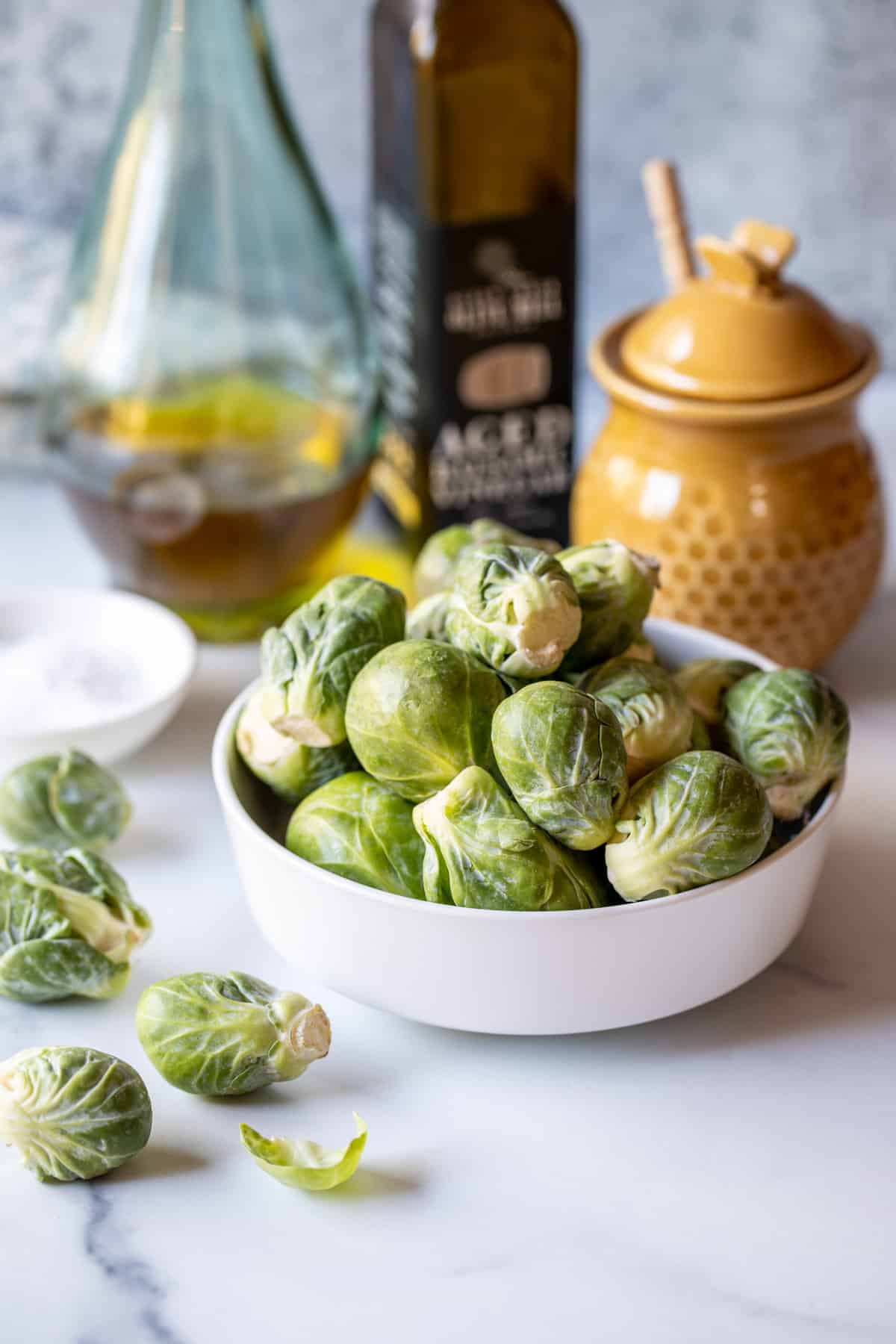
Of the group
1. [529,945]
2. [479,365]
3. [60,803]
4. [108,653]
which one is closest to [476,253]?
[479,365]

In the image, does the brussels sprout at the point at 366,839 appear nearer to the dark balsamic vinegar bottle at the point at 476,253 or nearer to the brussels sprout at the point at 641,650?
the brussels sprout at the point at 641,650

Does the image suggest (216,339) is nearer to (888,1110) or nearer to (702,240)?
(702,240)

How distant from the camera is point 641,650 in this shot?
896 mm

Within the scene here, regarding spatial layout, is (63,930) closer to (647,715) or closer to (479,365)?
(647,715)

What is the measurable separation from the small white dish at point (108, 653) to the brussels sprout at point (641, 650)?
13.6 inches

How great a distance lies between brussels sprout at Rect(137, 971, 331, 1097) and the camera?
762 millimetres

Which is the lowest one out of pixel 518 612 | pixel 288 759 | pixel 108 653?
pixel 108 653

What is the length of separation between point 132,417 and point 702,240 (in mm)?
466

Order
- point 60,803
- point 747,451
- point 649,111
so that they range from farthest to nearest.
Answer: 1. point 649,111
2. point 747,451
3. point 60,803

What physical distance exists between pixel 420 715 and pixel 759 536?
0.41 meters

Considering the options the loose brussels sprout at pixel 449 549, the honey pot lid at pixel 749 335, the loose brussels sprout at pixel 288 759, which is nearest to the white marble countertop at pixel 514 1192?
the loose brussels sprout at pixel 288 759

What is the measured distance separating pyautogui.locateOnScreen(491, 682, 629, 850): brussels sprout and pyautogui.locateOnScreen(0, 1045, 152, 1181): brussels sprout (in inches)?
8.9

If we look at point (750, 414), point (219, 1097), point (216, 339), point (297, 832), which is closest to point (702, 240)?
point (750, 414)

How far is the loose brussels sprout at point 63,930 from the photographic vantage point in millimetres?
826
